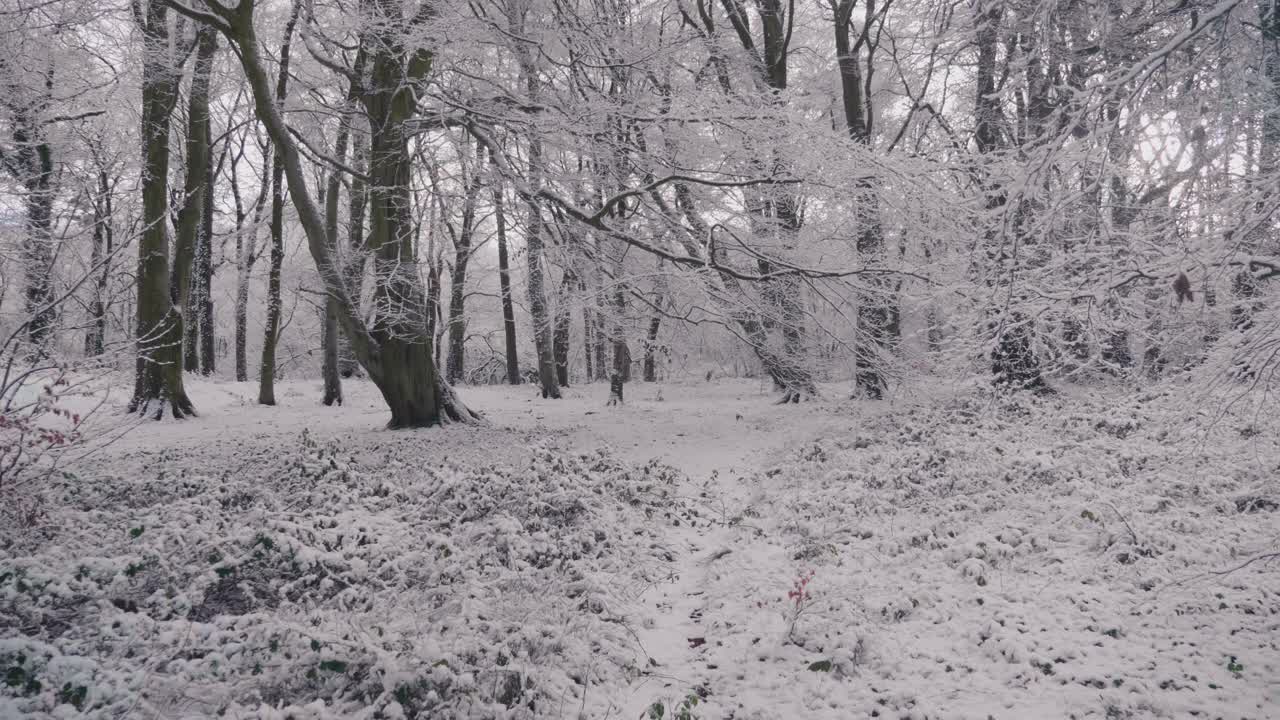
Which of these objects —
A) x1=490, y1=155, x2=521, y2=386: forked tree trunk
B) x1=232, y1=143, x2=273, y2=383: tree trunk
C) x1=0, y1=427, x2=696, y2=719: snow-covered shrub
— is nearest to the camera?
x1=0, y1=427, x2=696, y2=719: snow-covered shrub

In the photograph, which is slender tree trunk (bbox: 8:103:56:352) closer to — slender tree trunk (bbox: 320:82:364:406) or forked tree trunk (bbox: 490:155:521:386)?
slender tree trunk (bbox: 320:82:364:406)

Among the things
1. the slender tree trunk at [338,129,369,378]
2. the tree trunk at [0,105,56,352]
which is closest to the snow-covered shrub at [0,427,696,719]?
the slender tree trunk at [338,129,369,378]

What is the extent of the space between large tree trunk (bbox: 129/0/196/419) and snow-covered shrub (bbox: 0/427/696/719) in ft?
21.6

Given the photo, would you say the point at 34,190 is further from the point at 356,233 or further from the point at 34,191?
the point at 356,233

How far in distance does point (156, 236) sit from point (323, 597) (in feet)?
35.6

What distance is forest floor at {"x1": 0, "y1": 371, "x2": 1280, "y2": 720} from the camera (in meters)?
3.28

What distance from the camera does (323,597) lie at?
4.29m

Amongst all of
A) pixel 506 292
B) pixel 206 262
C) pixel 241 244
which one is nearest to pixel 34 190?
pixel 206 262

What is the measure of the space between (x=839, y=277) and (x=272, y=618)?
9014 millimetres

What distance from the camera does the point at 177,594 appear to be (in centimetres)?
398

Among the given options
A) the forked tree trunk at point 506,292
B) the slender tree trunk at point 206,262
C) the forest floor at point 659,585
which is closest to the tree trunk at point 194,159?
the slender tree trunk at point 206,262

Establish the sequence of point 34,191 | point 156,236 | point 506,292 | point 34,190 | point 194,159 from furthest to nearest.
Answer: point 506,292
point 194,159
point 34,190
point 156,236
point 34,191

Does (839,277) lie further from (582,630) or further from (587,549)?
(582,630)

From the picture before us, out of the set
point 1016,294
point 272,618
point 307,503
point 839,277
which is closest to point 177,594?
point 272,618
